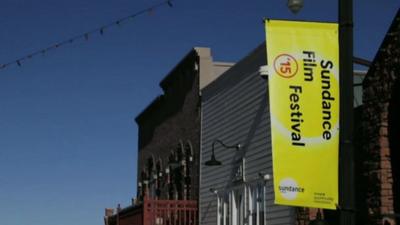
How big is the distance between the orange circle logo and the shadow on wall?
14.0 feet

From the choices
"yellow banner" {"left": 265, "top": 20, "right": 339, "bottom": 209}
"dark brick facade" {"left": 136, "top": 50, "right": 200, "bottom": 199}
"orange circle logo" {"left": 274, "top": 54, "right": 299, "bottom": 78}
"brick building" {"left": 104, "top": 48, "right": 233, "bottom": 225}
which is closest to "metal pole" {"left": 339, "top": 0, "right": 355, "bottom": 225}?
"yellow banner" {"left": 265, "top": 20, "right": 339, "bottom": 209}

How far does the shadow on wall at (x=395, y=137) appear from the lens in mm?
11820

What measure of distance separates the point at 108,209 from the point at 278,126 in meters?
25.8

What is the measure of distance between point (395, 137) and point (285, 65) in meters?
4.62

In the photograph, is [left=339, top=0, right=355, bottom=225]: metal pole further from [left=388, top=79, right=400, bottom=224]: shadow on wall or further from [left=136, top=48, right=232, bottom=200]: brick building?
[left=136, top=48, right=232, bottom=200]: brick building

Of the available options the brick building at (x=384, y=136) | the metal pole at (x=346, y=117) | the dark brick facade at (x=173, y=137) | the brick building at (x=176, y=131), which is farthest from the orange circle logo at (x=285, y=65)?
the dark brick facade at (x=173, y=137)

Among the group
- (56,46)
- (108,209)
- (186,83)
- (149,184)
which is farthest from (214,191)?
(108,209)

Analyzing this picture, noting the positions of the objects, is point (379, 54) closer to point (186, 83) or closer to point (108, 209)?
point (186, 83)

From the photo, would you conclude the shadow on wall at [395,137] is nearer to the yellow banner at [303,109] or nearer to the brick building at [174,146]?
the yellow banner at [303,109]

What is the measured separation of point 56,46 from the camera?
15.1 meters

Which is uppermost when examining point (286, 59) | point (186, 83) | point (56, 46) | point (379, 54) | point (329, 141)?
point (186, 83)

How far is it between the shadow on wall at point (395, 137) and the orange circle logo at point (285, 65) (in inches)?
168

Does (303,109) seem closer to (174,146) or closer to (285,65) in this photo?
(285,65)

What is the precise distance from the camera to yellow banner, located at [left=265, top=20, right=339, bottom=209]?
7.45 meters
